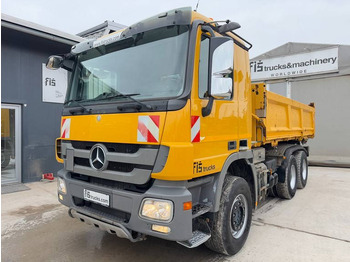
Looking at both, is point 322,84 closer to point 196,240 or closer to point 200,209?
point 200,209

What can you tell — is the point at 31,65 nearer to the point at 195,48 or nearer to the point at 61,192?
the point at 61,192

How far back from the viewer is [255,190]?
3.64 meters

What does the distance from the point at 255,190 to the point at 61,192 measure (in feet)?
8.38

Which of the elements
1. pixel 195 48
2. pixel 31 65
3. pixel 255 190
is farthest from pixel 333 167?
pixel 31 65

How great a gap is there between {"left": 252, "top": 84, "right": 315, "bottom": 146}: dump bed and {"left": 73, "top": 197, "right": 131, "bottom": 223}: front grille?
86.8 inches

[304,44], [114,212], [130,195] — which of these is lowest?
[114,212]

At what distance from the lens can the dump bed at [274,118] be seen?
411 cm

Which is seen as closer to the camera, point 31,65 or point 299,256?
point 299,256

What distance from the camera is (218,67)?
250 cm

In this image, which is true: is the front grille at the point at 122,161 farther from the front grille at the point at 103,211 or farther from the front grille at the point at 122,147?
the front grille at the point at 103,211

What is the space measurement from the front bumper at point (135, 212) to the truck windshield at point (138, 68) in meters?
0.88

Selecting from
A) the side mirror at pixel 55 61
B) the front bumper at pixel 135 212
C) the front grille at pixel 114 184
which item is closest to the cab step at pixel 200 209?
the front bumper at pixel 135 212

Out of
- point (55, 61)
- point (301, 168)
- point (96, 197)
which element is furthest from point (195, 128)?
point (301, 168)

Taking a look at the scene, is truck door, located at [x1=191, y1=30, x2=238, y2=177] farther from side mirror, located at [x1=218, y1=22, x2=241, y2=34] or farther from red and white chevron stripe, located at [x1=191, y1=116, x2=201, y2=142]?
side mirror, located at [x1=218, y1=22, x2=241, y2=34]
